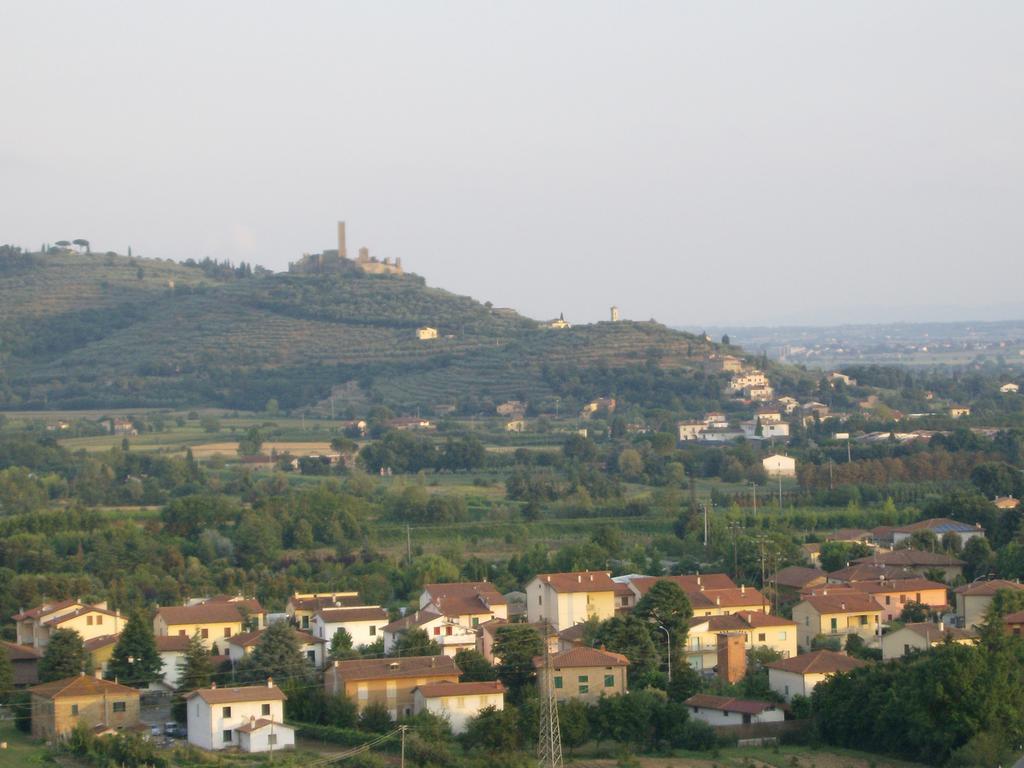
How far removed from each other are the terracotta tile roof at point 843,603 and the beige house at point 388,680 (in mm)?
7241

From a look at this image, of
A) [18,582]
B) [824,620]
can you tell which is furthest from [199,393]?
[824,620]

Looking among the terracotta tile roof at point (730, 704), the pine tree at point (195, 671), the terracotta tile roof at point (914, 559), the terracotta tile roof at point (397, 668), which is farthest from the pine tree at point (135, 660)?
the terracotta tile roof at point (914, 559)

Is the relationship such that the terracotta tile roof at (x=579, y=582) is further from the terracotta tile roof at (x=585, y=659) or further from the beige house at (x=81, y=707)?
the beige house at (x=81, y=707)

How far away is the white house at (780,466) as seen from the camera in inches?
2147

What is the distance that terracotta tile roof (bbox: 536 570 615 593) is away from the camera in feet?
Answer: 97.4

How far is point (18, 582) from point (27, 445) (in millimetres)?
28898

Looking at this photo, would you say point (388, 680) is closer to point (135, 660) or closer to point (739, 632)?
point (135, 660)

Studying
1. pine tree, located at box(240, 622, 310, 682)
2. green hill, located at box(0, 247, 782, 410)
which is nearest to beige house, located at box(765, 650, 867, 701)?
pine tree, located at box(240, 622, 310, 682)

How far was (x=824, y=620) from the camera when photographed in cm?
2922

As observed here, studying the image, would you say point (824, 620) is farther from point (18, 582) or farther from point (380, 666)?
point (18, 582)

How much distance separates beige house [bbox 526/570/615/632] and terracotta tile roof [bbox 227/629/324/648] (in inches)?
145

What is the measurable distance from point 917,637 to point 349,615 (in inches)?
348

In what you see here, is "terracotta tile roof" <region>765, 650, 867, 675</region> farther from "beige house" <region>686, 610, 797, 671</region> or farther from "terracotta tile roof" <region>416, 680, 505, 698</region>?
"terracotta tile roof" <region>416, 680, 505, 698</region>

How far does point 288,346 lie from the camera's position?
99.9 meters
